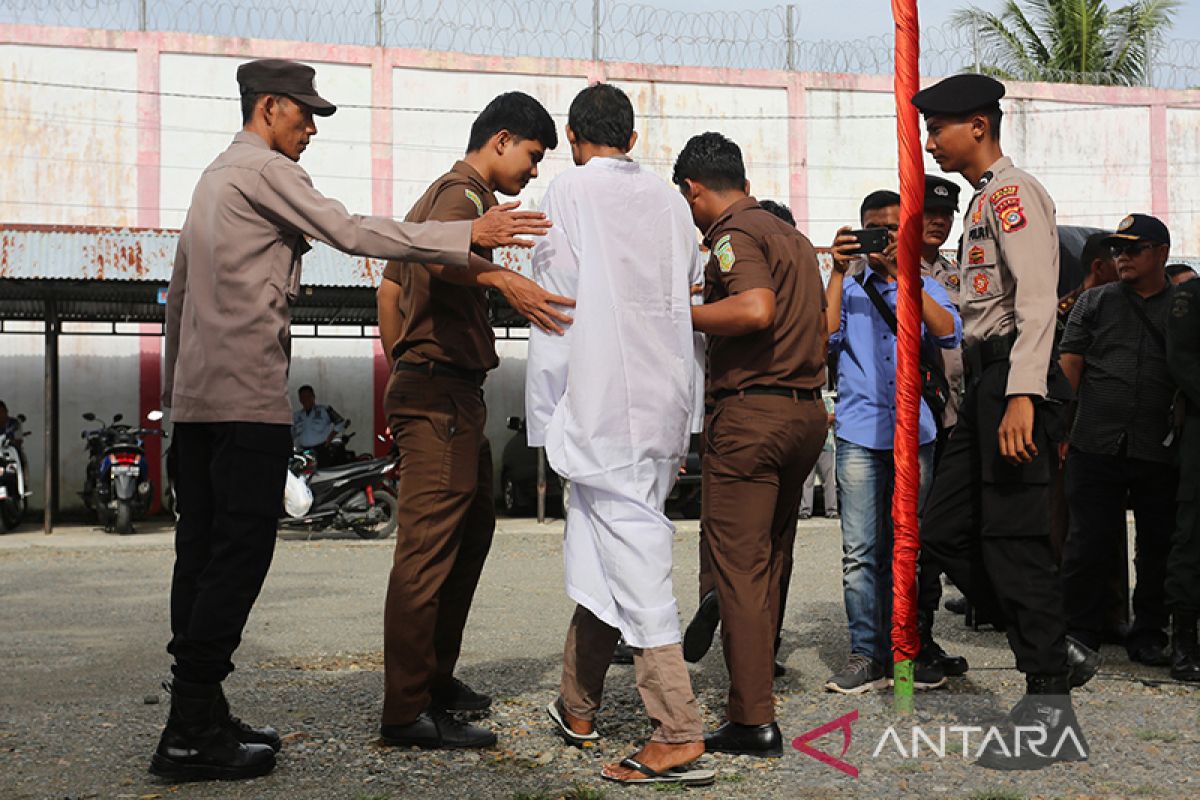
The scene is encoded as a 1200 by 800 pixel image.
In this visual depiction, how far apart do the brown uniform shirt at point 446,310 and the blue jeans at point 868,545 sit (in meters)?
1.79

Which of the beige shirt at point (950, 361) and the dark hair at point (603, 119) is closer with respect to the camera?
the dark hair at point (603, 119)

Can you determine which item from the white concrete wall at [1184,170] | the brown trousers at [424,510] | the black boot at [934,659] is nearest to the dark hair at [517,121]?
the brown trousers at [424,510]

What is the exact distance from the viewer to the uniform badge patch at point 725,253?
14.5 feet

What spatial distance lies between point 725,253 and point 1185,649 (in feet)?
9.27

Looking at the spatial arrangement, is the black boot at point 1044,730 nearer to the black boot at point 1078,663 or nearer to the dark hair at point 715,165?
the black boot at point 1078,663

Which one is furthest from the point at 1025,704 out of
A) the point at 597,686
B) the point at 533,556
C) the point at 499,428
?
the point at 499,428

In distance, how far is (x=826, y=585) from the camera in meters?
9.23

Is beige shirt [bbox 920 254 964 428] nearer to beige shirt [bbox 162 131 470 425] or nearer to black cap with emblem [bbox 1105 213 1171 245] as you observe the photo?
black cap with emblem [bbox 1105 213 1171 245]

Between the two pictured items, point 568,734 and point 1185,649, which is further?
point 1185,649

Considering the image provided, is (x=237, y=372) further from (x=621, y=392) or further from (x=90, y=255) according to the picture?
(x=90, y=255)

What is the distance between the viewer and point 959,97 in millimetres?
4320

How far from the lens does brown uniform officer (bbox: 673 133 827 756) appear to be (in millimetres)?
4238

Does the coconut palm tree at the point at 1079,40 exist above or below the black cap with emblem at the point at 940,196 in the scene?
above

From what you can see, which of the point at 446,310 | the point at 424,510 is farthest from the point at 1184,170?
the point at 424,510
